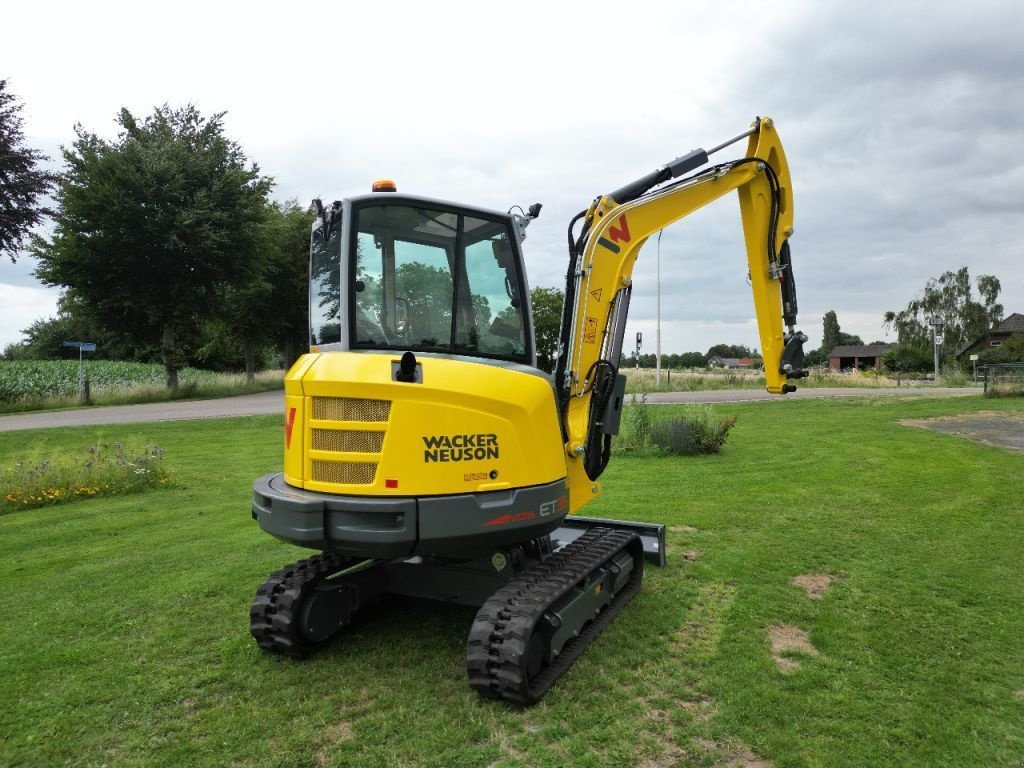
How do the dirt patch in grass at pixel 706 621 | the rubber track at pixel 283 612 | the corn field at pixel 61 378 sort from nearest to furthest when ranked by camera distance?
1. the rubber track at pixel 283 612
2. the dirt patch in grass at pixel 706 621
3. the corn field at pixel 61 378

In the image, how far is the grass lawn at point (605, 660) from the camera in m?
3.45

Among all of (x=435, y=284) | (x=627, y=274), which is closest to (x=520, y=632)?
(x=435, y=284)

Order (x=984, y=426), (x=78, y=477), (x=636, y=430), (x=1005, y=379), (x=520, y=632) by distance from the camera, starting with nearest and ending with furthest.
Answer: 1. (x=520, y=632)
2. (x=78, y=477)
3. (x=636, y=430)
4. (x=984, y=426)
5. (x=1005, y=379)

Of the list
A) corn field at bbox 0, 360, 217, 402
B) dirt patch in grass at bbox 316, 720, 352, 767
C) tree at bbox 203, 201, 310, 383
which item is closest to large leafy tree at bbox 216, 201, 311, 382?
tree at bbox 203, 201, 310, 383

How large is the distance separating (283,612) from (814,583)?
4.30 metres

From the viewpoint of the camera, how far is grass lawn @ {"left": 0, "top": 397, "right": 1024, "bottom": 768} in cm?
345

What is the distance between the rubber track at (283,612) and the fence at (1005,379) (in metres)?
25.6

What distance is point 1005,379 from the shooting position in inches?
910

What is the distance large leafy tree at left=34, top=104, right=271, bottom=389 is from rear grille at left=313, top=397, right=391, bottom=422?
24.0m

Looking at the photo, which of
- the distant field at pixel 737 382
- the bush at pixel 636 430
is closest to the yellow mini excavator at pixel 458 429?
the bush at pixel 636 430

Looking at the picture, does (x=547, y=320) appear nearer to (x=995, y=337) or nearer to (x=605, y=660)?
(x=605, y=660)

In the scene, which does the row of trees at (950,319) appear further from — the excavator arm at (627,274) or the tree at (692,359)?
the excavator arm at (627,274)

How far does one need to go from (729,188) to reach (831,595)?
3450 millimetres

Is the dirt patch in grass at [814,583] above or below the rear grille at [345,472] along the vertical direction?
below
